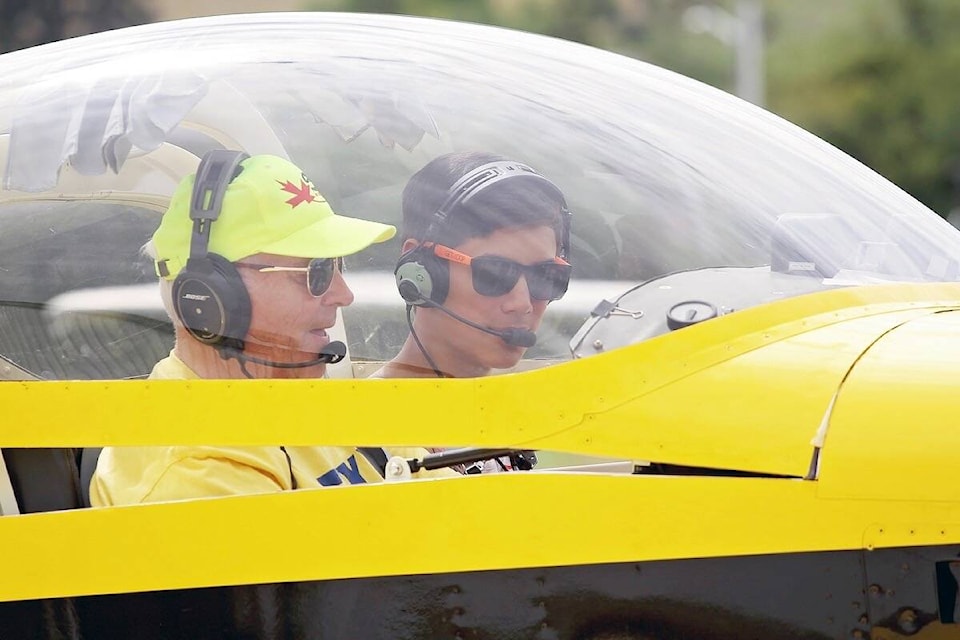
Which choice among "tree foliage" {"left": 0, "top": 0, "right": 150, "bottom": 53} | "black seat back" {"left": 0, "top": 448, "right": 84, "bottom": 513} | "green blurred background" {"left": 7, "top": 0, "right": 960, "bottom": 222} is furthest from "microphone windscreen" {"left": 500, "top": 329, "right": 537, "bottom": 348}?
"tree foliage" {"left": 0, "top": 0, "right": 150, "bottom": 53}

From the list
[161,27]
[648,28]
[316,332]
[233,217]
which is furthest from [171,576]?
[648,28]

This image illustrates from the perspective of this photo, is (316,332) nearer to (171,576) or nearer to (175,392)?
(175,392)

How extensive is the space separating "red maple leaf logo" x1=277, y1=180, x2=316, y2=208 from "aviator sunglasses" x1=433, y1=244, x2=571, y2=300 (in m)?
0.32

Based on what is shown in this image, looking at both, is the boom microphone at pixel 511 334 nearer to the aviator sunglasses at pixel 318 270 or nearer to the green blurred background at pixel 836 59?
the aviator sunglasses at pixel 318 270

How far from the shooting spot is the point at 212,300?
226 centimetres

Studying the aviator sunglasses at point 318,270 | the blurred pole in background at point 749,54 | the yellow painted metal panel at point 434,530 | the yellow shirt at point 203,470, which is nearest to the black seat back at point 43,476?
the yellow shirt at point 203,470

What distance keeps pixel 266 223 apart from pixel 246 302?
0.16 metres

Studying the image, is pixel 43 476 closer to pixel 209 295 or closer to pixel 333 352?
pixel 209 295

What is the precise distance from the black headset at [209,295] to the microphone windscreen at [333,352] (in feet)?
0.44

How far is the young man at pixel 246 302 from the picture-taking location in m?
2.18

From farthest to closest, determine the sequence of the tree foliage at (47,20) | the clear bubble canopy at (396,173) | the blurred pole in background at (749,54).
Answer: the blurred pole in background at (749,54) < the tree foliage at (47,20) < the clear bubble canopy at (396,173)

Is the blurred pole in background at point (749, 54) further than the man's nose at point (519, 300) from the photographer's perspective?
Yes

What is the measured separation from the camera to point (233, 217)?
2326 mm

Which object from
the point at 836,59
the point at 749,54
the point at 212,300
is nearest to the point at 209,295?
the point at 212,300
